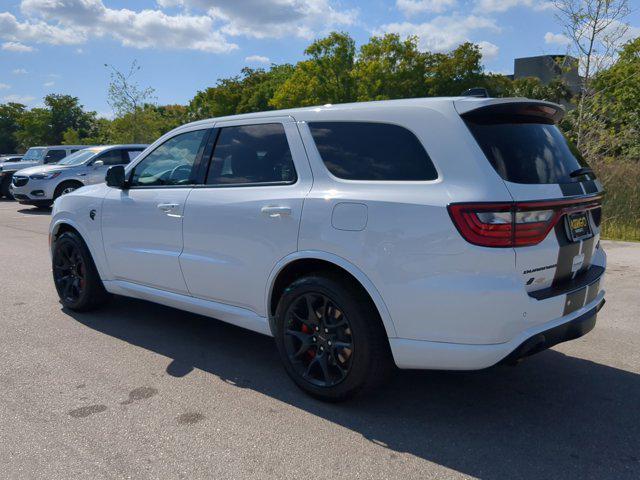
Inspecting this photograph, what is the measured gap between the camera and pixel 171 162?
4762 millimetres

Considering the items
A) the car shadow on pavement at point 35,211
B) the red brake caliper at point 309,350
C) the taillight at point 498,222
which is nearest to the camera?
the taillight at point 498,222

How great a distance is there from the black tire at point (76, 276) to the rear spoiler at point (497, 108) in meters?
3.79

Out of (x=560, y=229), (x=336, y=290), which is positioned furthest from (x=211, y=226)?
(x=560, y=229)

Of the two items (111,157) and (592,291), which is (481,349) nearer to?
(592,291)

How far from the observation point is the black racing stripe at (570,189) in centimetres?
326

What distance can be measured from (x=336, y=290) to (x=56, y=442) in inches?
69.9

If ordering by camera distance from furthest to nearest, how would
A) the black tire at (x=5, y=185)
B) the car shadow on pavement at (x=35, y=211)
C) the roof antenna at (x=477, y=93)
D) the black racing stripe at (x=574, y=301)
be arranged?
the black tire at (x=5, y=185)
the car shadow on pavement at (x=35, y=211)
the roof antenna at (x=477, y=93)
the black racing stripe at (x=574, y=301)

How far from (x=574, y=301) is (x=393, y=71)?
129ft

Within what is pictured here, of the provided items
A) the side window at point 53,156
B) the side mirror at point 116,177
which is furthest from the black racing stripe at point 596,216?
the side window at point 53,156

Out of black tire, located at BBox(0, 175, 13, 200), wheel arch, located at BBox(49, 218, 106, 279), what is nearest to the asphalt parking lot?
wheel arch, located at BBox(49, 218, 106, 279)

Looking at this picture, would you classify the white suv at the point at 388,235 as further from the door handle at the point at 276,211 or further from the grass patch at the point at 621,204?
the grass patch at the point at 621,204

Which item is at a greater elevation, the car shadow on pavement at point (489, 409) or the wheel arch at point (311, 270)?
the wheel arch at point (311, 270)

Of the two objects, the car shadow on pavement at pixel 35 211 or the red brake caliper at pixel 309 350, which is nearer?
the red brake caliper at pixel 309 350

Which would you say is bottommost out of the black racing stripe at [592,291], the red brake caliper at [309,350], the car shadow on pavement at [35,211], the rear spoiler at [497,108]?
the car shadow on pavement at [35,211]
